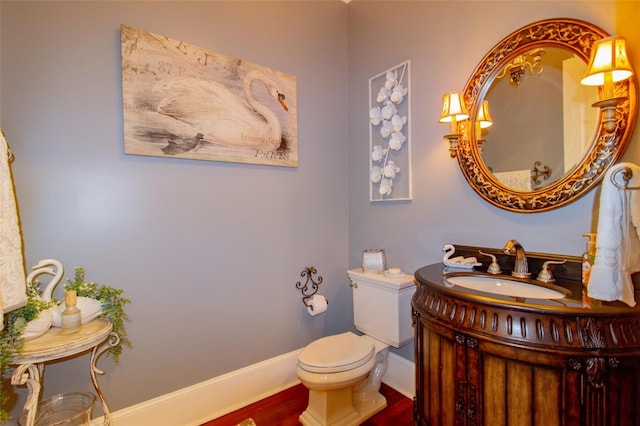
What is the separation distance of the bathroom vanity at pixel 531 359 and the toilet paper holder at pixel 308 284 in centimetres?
115

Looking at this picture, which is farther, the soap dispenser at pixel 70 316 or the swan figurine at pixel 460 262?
the swan figurine at pixel 460 262

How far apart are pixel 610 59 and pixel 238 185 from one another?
190 cm

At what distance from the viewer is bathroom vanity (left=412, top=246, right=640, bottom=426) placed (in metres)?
0.91

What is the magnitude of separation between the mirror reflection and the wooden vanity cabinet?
2.47 feet

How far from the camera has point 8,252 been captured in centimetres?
107

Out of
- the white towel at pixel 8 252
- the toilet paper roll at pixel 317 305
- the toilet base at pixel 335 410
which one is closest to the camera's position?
the white towel at pixel 8 252

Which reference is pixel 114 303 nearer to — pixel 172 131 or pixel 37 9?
pixel 172 131

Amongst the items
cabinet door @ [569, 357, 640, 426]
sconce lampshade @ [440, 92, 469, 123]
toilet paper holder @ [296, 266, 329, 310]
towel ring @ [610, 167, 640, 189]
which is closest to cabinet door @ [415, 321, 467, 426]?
cabinet door @ [569, 357, 640, 426]

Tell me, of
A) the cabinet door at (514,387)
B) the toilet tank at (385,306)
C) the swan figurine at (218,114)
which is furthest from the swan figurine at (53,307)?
the cabinet door at (514,387)

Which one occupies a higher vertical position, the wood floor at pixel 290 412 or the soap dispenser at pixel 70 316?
the soap dispenser at pixel 70 316

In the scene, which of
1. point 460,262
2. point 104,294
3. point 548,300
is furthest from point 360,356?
point 104,294

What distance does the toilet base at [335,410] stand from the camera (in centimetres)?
171

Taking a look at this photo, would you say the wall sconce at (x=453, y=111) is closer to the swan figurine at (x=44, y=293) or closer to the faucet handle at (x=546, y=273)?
the faucet handle at (x=546, y=273)

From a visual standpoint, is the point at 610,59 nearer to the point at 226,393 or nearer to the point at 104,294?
the point at 104,294
